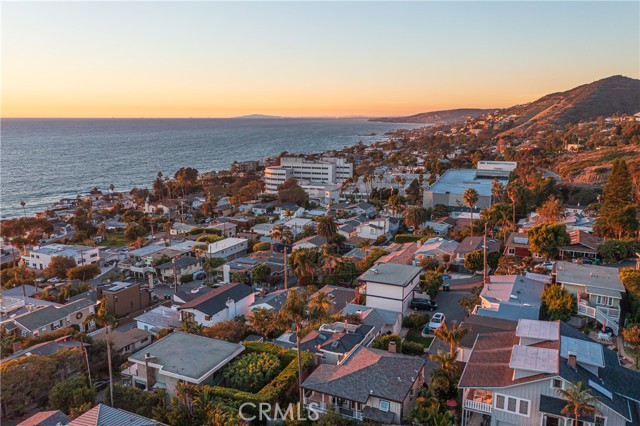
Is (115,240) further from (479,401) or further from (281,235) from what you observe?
(479,401)

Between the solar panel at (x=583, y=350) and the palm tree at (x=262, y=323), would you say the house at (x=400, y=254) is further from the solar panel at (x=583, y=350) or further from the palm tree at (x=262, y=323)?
the solar panel at (x=583, y=350)

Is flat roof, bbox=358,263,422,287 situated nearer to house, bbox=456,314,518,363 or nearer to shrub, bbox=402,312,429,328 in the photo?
shrub, bbox=402,312,429,328

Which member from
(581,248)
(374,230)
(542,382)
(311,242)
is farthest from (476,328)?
(374,230)

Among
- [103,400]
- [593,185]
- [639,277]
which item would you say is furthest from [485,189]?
[103,400]

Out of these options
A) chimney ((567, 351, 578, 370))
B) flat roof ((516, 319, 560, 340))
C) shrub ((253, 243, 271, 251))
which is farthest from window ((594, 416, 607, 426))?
shrub ((253, 243, 271, 251))

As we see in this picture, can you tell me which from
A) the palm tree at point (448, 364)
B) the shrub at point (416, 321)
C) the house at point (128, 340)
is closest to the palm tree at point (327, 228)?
the shrub at point (416, 321)
